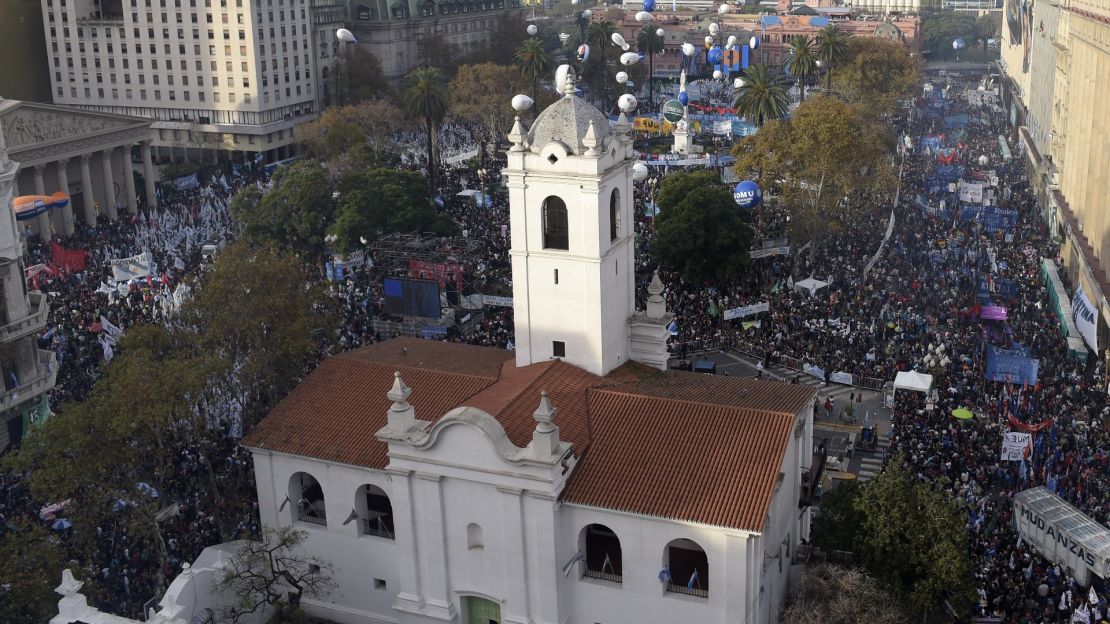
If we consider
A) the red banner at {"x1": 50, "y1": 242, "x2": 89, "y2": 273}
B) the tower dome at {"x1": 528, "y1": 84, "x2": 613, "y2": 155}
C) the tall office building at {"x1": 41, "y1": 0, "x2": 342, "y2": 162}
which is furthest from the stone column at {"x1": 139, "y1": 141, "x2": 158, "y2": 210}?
the tower dome at {"x1": 528, "y1": 84, "x2": 613, "y2": 155}

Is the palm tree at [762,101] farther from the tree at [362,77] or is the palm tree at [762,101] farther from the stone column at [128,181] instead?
the stone column at [128,181]

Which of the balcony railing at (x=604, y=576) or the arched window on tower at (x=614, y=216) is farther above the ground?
the arched window on tower at (x=614, y=216)

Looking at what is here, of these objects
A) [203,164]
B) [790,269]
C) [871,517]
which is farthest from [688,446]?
[203,164]

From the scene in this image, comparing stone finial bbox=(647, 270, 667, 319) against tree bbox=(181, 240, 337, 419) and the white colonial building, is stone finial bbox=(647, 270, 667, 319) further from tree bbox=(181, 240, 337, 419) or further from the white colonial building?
tree bbox=(181, 240, 337, 419)

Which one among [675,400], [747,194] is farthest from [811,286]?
[675,400]

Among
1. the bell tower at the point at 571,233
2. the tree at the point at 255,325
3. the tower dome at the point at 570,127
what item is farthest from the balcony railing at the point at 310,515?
the tower dome at the point at 570,127
